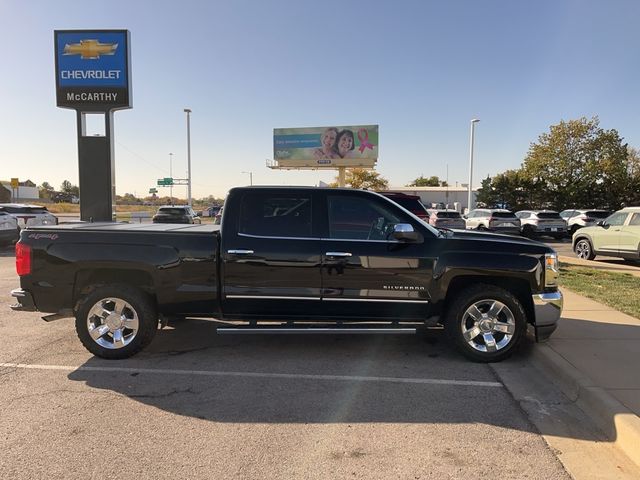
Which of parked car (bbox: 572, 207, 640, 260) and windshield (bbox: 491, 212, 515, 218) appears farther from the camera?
windshield (bbox: 491, 212, 515, 218)

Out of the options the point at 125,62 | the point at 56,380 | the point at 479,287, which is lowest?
the point at 56,380

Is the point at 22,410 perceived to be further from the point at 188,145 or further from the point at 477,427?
the point at 188,145

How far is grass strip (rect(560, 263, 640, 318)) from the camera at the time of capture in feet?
25.0

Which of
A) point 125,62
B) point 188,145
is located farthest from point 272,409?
point 188,145

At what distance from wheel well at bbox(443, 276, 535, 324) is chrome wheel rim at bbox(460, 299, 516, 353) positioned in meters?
0.24

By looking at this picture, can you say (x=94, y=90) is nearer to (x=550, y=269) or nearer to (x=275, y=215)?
(x=275, y=215)

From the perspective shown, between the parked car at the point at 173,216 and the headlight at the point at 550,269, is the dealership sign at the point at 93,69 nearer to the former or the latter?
the parked car at the point at 173,216

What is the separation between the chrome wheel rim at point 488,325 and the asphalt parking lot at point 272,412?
0.24 meters

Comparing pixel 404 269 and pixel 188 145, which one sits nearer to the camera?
pixel 404 269

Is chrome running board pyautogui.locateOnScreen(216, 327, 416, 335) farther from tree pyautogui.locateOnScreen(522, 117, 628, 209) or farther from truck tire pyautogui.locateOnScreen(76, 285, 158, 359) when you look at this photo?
tree pyautogui.locateOnScreen(522, 117, 628, 209)

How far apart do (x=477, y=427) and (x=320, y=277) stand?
6.89 feet

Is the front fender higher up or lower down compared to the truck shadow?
higher up

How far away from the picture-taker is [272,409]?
4.06 metres

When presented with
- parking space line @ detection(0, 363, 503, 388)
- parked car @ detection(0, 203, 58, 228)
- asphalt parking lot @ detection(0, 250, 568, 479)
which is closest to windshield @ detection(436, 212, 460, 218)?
parked car @ detection(0, 203, 58, 228)
